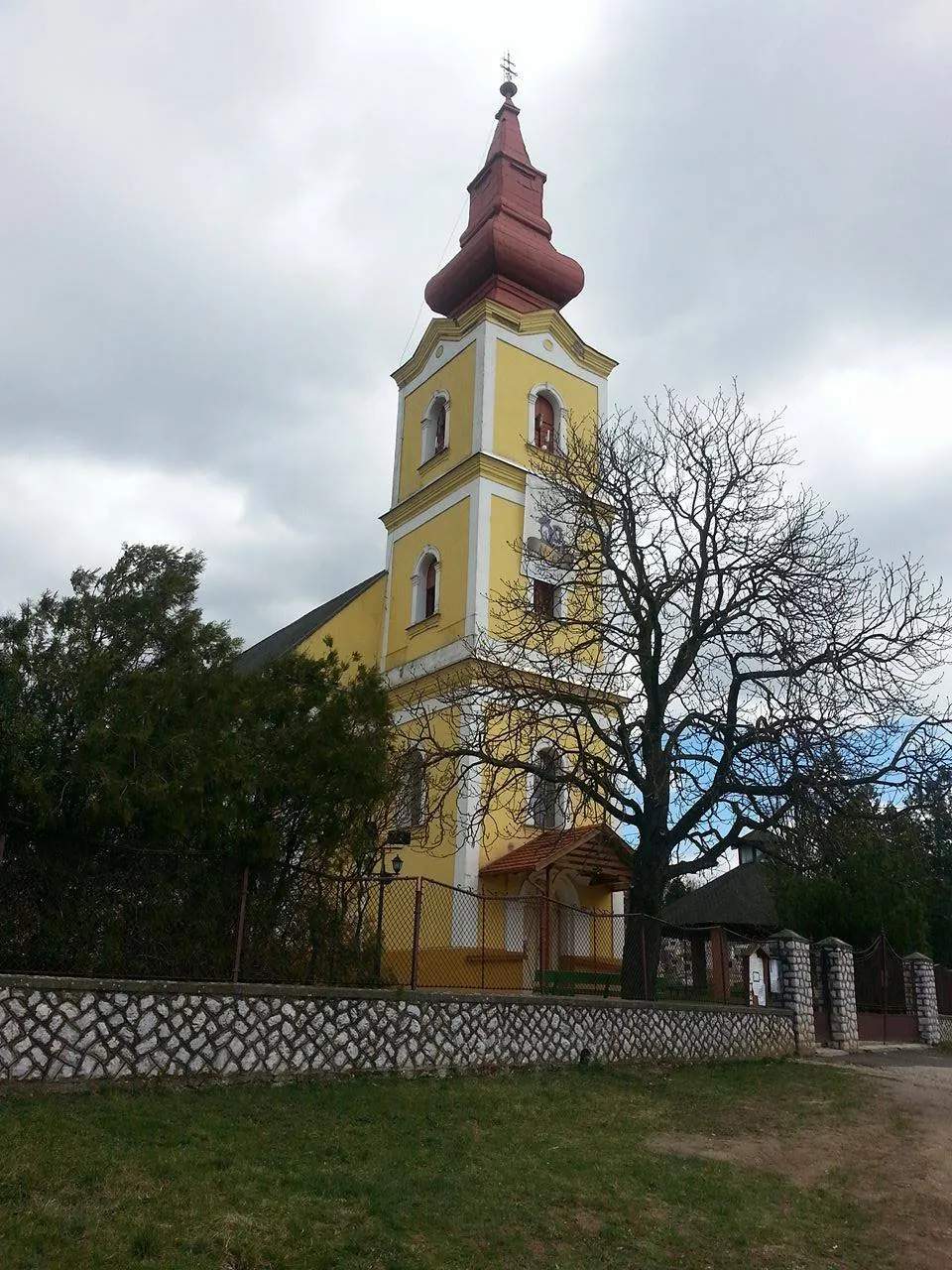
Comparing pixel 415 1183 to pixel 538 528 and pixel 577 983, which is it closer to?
pixel 577 983

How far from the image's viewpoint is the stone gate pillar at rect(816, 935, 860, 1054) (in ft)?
57.3

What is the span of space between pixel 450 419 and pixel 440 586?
4.31 m

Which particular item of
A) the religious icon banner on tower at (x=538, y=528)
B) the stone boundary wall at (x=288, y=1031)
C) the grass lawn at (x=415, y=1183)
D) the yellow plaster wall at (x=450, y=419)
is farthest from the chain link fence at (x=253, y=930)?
the yellow plaster wall at (x=450, y=419)

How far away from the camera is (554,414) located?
2477 cm

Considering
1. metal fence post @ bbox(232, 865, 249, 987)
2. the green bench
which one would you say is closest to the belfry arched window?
the green bench

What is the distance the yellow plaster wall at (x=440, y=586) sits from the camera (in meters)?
22.3

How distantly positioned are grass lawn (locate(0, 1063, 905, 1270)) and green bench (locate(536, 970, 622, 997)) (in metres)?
2.80

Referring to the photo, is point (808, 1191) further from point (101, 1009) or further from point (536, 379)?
point (536, 379)

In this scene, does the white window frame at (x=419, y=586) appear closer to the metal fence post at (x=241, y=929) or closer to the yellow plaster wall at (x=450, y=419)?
the yellow plaster wall at (x=450, y=419)

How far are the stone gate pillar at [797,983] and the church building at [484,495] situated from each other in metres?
3.51

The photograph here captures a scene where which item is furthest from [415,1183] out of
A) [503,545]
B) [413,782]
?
[503,545]

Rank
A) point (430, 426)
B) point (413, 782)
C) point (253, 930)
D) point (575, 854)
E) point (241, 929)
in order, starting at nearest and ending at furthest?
point (241, 929), point (253, 930), point (413, 782), point (575, 854), point (430, 426)

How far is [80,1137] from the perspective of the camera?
22.6 feet

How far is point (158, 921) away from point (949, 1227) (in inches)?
273
